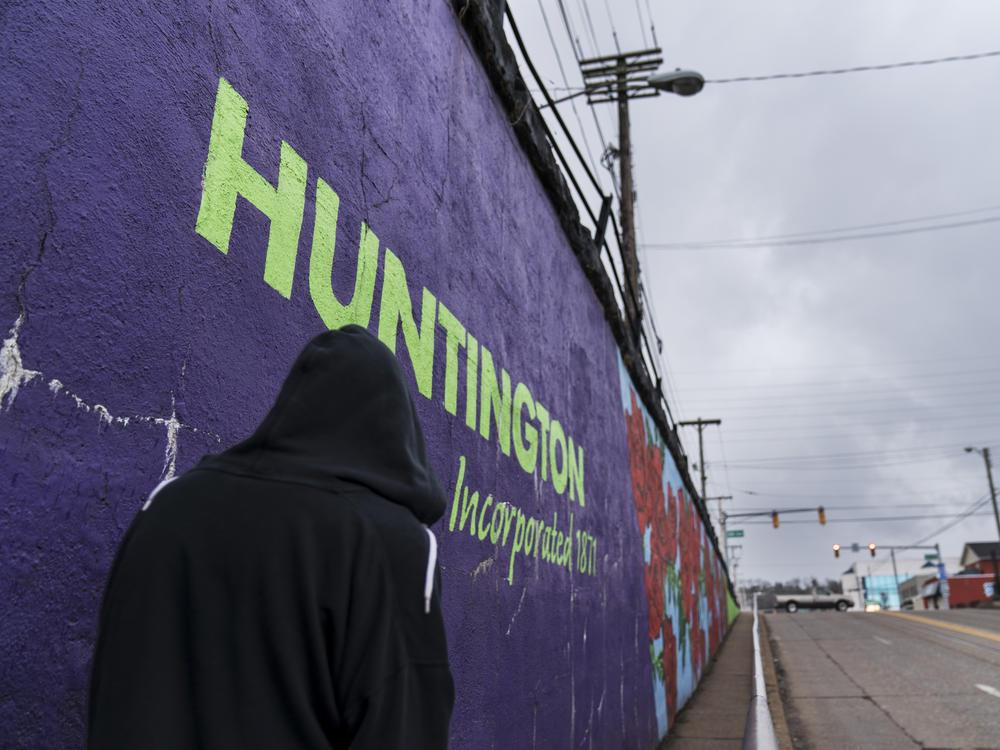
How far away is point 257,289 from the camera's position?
191 cm

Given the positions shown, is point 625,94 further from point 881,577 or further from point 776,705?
point 881,577

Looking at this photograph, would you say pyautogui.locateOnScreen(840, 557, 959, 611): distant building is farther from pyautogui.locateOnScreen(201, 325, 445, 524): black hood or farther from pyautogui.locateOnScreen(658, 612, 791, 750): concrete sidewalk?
pyautogui.locateOnScreen(201, 325, 445, 524): black hood

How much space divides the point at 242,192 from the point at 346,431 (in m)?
0.96

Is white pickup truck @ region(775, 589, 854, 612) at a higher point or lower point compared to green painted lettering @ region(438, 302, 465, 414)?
lower

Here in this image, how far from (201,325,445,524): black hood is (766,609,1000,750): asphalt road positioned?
6.90m

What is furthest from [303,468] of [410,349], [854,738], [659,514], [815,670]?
[815,670]

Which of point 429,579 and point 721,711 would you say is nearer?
point 429,579

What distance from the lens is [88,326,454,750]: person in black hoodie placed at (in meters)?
1.02

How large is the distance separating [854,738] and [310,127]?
24.9ft

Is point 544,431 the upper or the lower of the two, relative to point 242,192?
lower

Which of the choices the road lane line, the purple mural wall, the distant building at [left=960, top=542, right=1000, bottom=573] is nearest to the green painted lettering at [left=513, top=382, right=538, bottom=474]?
the purple mural wall

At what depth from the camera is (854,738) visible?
22.7 ft

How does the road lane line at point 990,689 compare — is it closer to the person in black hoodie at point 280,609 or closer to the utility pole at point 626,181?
the utility pole at point 626,181

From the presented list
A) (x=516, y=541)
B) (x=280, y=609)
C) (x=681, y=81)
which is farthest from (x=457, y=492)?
(x=681, y=81)
